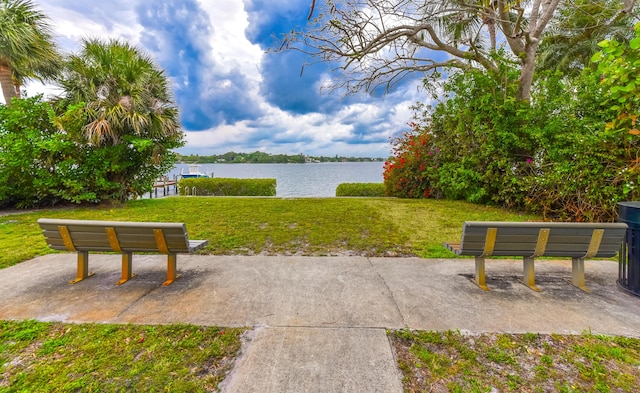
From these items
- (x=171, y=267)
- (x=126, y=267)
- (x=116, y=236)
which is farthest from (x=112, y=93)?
(x=171, y=267)

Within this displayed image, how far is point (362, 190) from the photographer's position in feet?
49.5

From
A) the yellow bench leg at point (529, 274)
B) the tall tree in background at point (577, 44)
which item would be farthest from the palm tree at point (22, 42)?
the tall tree in background at point (577, 44)

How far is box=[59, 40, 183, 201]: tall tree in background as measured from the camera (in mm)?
8461

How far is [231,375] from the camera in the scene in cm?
187

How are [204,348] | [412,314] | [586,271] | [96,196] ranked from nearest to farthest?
[204,348]
[412,314]
[586,271]
[96,196]

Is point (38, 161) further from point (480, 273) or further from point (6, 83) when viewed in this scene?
point (480, 273)

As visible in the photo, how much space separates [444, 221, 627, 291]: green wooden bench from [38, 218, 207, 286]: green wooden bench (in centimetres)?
319

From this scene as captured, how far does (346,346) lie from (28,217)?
9.61 meters

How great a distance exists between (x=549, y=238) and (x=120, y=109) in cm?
1075

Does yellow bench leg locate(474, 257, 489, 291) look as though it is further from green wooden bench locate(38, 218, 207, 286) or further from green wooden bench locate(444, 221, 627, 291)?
green wooden bench locate(38, 218, 207, 286)

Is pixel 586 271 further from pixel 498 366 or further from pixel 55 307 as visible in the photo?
pixel 55 307

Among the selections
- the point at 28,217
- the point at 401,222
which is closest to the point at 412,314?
the point at 401,222

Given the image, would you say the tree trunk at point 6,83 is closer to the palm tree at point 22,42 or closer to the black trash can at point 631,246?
the palm tree at point 22,42

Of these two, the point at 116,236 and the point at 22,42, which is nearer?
the point at 116,236
